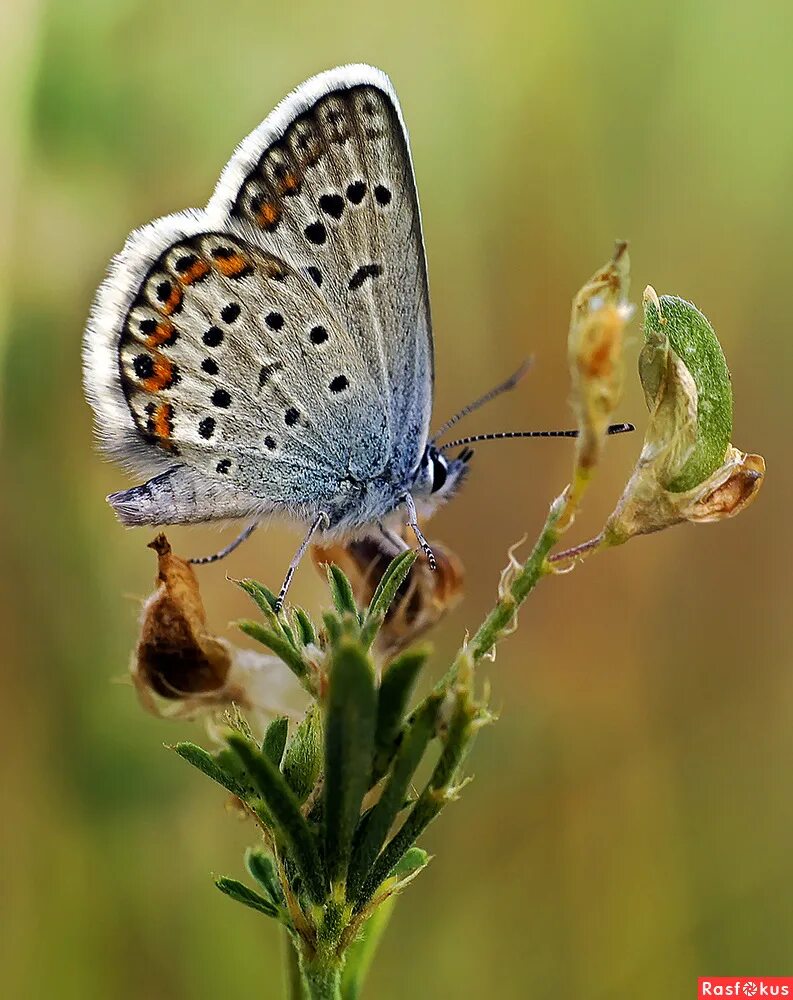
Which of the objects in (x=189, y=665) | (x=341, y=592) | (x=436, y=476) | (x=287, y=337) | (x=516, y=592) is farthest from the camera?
(x=436, y=476)

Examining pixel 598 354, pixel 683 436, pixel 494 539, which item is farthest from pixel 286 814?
pixel 494 539

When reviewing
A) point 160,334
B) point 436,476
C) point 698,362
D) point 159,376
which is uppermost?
point 160,334

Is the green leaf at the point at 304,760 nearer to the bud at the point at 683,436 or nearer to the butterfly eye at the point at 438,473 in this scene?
the bud at the point at 683,436

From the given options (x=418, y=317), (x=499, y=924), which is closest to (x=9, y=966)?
(x=499, y=924)

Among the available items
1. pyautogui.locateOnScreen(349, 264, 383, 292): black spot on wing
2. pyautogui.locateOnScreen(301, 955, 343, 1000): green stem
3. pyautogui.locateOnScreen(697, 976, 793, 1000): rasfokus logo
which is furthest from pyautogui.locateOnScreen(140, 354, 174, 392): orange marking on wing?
pyautogui.locateOnScreen(697, 976, 793, 1000): rasfokus logo

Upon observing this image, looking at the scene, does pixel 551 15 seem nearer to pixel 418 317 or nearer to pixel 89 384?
pixel 418 317

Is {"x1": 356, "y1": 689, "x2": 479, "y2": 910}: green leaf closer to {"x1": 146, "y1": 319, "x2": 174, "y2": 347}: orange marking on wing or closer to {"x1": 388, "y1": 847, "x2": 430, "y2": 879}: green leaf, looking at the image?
{"x1": 388, "y1": 847, "x2": 430, "y2": 879}: green leaf

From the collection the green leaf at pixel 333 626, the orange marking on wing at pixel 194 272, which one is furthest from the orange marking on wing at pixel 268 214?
the green leaf at pixel 333 626

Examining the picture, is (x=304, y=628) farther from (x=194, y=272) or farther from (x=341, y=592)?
(x=194, y=272)
